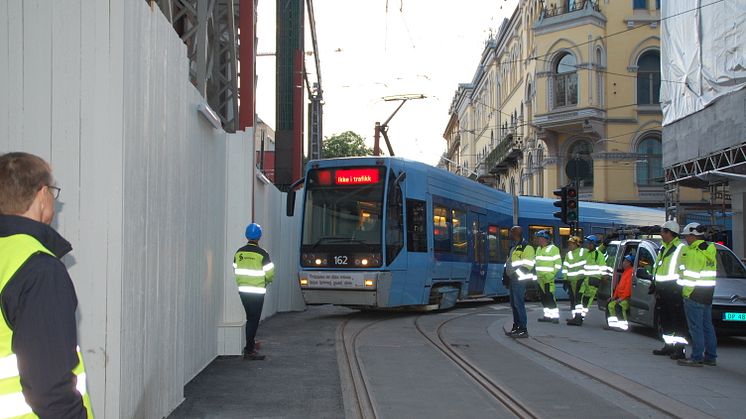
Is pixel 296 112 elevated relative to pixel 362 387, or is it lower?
elevated

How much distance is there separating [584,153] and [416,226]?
76.9ft

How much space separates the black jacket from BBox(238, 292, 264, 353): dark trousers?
708 cm

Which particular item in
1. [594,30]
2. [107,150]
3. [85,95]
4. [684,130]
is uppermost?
[594,30]

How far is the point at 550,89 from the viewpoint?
125 feet

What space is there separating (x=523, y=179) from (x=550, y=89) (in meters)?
8.48

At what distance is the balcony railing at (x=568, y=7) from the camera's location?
120 ft

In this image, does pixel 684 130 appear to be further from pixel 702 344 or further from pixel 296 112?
pixel 702 344

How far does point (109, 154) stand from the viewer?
5055 mm

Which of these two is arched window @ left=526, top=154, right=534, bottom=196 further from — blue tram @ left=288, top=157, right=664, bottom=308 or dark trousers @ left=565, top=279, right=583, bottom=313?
dark trousers @ left=565, top=279, right=583, bottom=313

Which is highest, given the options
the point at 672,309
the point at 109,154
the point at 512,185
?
the point at 512,185

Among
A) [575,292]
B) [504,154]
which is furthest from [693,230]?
[504,154]

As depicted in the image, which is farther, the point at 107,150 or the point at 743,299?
the point at 743,299

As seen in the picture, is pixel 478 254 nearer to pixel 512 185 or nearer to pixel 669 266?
pixel 669 266

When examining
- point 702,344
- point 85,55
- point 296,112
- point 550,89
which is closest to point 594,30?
point 550,89
